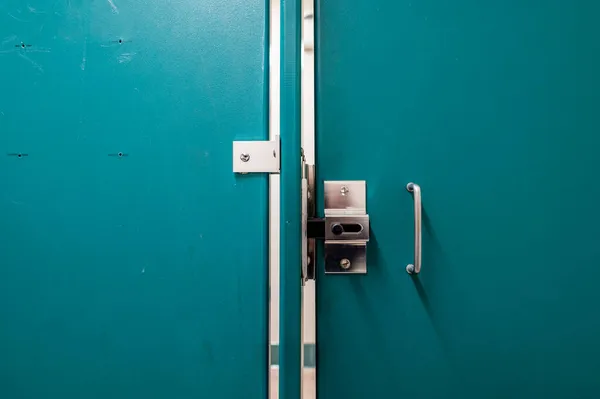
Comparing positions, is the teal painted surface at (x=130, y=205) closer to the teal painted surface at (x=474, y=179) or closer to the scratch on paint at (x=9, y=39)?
the scratch on paint at (x=9, y=39)

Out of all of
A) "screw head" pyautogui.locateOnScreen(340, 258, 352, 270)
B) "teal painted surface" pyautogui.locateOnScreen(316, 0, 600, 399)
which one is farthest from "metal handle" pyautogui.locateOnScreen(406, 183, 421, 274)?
"screw head" pyautogui.locateOnScreen(340, 258, 352, 270)

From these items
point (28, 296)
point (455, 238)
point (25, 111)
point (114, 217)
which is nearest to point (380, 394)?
point (455, 238)

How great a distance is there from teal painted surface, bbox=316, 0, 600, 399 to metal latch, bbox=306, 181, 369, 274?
33mm

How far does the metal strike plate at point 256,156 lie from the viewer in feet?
2.43

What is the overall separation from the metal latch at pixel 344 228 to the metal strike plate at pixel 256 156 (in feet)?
0.49

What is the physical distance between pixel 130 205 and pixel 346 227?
0.54 metres

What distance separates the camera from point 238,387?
2.46ft

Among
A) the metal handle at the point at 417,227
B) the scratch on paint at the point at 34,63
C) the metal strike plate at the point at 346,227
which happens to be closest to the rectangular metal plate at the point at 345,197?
the metal strike plate at the point at 346,227

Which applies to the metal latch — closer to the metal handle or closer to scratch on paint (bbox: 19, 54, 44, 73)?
the metal handle

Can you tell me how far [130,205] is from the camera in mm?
754

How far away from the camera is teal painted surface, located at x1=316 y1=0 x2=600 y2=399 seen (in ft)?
2.40

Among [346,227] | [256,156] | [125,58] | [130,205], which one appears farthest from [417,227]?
[125,58]

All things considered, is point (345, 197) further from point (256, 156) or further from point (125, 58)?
point (125, 58)

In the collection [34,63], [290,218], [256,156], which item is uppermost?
[34,63]
